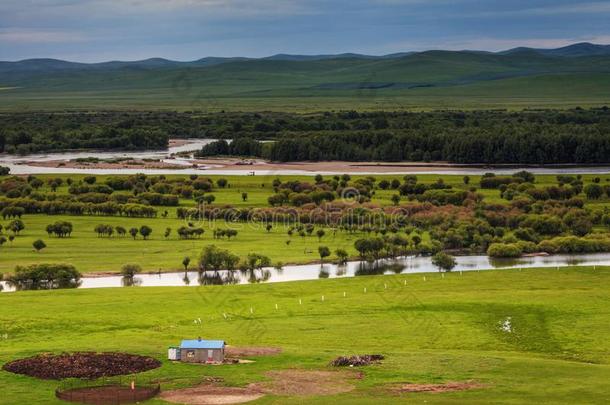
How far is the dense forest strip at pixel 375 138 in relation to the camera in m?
138

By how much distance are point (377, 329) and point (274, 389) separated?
1389 centimetres

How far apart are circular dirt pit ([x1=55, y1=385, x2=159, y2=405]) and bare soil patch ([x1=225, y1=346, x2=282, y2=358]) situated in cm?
651

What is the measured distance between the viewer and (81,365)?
41.4 metres

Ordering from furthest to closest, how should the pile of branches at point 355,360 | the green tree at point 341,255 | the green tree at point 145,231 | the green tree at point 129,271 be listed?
the green tree at point 145,231 → the green tree at point 341,255 → the green tree at point 129,271 → the pile of branches at point 355,360

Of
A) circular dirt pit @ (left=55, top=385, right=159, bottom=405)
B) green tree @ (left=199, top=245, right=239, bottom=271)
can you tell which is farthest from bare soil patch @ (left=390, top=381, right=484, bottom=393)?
green tree @ (left=199, top=245, right=239, bottom=271)

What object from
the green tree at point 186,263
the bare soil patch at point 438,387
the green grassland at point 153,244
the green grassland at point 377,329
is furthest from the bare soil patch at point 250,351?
the green grassland at point 153,244

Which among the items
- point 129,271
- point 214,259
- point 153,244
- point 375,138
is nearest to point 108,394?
point 129,271

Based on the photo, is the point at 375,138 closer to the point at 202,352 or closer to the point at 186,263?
the point at 186,263

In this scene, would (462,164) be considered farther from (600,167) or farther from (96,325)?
(96,325)

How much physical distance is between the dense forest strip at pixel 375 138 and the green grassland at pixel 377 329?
70.7 m

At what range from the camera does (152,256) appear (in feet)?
249

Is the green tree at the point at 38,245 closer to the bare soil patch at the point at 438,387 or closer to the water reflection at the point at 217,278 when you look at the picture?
the water reflection at the point at 217,278

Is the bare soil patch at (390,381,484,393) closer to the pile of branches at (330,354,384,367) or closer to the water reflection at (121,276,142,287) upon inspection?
the pile of branches at (330,354,384,367)

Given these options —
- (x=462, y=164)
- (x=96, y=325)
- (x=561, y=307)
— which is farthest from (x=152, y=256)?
(x=462, y=164)
